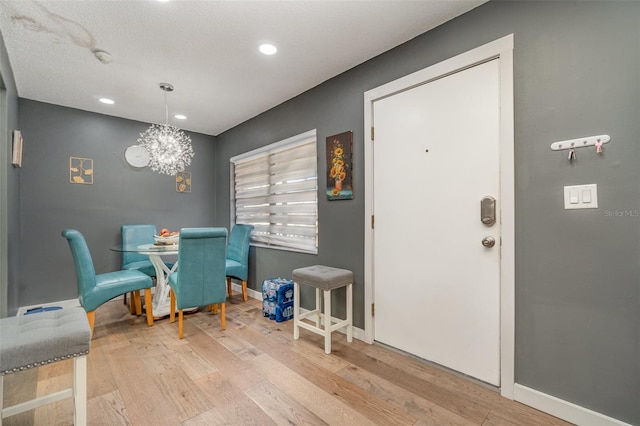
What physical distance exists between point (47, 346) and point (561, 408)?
2629mm

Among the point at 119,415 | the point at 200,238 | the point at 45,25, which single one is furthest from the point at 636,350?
the point at 45,25

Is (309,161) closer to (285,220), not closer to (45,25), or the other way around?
(285,220)

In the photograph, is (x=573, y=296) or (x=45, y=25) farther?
(x=45, y=25)

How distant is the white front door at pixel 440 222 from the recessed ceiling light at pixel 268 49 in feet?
3.19

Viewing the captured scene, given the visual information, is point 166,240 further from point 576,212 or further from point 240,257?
point 576,212

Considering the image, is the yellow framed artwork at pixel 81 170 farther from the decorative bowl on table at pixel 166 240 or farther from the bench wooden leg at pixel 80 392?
the bench wooden leg at pixel 80 392

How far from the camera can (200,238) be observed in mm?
2666

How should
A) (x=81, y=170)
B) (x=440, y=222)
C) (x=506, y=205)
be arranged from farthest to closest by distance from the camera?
(x=81, y=170), (x=440, y=222), (x=506, y=205)

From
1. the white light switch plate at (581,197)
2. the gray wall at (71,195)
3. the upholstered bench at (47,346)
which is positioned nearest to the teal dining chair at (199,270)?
the upholstered bench at (47,346)

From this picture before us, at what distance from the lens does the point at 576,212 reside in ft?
5.06

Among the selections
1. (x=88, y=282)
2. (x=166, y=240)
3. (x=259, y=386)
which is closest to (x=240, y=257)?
(x=166, y=240)

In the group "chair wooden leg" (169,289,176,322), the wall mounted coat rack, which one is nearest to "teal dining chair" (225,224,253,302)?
"chair wooden leg" (169,289,176,322)

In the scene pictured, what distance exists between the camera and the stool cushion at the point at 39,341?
124cm

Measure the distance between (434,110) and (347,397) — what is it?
2.06 metres
